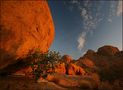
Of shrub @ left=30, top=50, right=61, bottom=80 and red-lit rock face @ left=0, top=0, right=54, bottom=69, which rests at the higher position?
red-lit rock face @ left=0, top=0, right=54, bottom=69

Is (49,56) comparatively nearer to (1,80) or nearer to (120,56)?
(1,80)

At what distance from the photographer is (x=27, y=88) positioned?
13.1 metres

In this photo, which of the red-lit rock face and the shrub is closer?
the red-lit rock face

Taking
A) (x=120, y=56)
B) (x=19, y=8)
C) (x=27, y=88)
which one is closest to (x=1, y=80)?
(x=27, y=88)

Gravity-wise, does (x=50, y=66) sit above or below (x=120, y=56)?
below

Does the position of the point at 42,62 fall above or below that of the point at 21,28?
below

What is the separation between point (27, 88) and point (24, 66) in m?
3.95

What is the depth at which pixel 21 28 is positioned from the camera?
13.8 metres

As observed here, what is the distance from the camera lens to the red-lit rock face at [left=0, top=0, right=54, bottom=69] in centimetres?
1283

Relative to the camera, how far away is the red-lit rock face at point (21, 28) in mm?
12832

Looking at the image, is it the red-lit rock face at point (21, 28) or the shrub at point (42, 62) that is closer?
the red-lit rock face at point (21, 28)

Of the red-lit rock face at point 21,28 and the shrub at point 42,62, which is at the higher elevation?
the red-lit rock face at point 21,28

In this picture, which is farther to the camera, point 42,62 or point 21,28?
point 42,62

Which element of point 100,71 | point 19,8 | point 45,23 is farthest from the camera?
point 100,71
